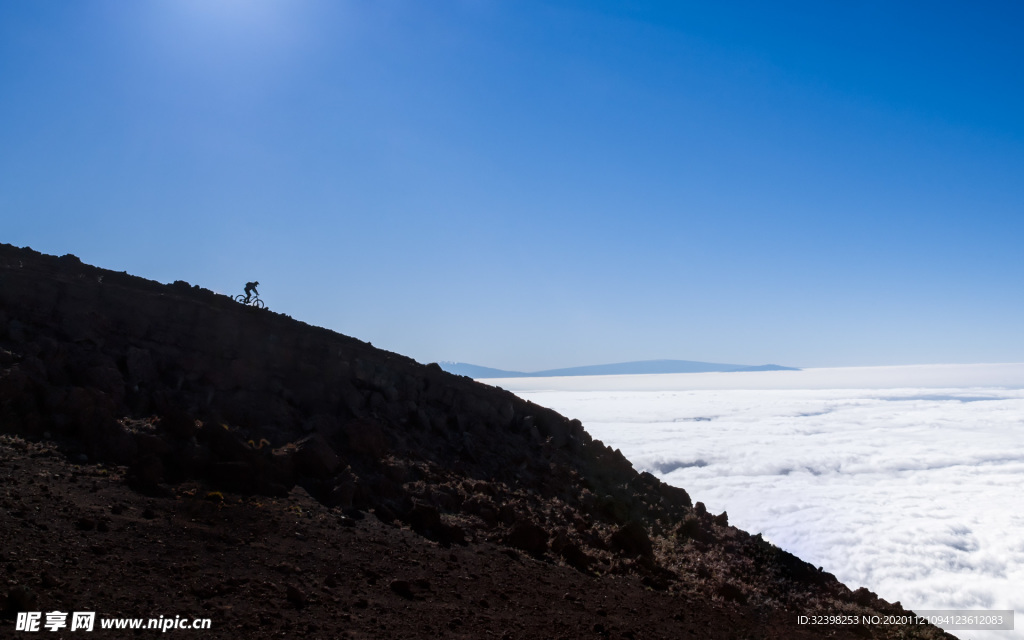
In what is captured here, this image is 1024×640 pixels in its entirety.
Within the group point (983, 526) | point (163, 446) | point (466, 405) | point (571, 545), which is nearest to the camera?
point (163, 446)

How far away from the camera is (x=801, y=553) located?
36.8 metres

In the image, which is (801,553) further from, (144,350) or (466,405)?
(144,350)

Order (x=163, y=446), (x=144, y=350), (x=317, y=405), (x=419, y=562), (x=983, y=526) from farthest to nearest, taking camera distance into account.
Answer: (x=983, y=526)
(x=317, y=405)
(x=144, y=350)
(x=163, y=446)
(x=419, y=562)

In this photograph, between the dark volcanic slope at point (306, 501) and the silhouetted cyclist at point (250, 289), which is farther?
the silhouetted cyclist at point (250, 289)

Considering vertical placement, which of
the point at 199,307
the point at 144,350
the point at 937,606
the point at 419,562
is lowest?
the point at 937,606

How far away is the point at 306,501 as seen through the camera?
1081 centimetres

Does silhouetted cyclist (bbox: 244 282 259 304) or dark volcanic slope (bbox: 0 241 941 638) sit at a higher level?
silhouetted cyclist (bbox: 244 282 259 304)

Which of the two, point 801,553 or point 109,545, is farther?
point 801,553

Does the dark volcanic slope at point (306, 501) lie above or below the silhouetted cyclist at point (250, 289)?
below

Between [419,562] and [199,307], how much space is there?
33.8ft

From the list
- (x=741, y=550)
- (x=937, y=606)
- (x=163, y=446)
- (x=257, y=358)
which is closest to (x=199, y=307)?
(x=257, y=358)

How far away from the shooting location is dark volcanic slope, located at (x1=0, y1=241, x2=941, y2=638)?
7.48 m

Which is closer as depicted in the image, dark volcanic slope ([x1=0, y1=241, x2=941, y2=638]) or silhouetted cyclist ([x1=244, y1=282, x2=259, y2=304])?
dark volcanic slope ([x1=0, y1=241, x2=941, y2=638])

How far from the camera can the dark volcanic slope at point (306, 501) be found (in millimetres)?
7477
